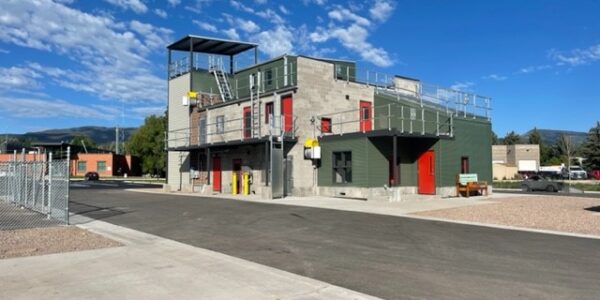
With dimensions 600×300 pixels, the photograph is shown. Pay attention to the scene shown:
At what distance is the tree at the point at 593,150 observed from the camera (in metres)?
72.1

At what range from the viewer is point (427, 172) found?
27859 millimetres

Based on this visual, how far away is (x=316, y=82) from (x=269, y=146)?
15.5 feet

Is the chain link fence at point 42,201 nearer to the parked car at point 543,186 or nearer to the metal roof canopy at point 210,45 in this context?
the metal roof canopy at point 210,45

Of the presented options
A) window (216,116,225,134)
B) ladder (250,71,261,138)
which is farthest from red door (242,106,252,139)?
window (216,116,225,134)

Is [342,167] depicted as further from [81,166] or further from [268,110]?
[81,166]

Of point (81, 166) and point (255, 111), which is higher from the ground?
point (255, 111)

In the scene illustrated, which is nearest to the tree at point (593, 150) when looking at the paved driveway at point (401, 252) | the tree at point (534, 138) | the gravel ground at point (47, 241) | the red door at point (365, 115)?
the tree at point (534, 138)

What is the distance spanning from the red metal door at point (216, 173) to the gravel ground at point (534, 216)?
59.4ft

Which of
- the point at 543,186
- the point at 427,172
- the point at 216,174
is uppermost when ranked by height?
the point at 427,172

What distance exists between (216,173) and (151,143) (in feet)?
155

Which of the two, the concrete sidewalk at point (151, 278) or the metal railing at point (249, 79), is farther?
the metal railing at point (249, 79)

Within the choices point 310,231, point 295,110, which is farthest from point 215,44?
point 310,231

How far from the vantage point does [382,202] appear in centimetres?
2223

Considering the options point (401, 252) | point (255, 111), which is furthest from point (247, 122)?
point (401, 252)
